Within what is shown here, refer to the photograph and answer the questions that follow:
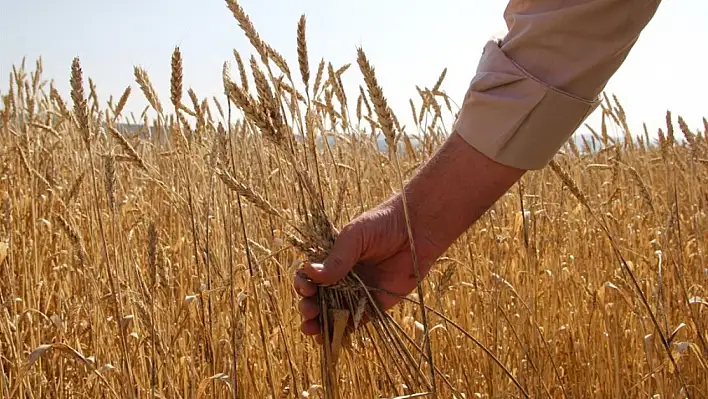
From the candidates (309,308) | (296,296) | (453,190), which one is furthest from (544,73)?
(296,296)

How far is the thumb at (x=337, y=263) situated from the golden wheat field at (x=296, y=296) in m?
0.02

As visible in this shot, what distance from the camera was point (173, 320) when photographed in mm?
1591

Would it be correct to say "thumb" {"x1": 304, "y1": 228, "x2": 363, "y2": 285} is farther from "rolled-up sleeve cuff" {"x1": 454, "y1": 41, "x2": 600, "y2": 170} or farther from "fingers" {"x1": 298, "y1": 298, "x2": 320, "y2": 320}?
"rolled-up sleeve cuff" {"x1": 454, "y1": 41, "x2": 600, "y2": 170}

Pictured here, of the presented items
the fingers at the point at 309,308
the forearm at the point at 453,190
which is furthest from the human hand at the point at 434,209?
the fingers at the point at 309,308

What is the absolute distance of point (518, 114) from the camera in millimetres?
979

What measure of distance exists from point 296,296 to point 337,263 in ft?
2.86

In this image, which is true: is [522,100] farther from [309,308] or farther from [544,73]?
[309,308]

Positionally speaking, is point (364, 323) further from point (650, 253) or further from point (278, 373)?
point (650, 253)

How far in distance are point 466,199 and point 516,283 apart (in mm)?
913

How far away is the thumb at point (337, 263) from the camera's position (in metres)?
0.85

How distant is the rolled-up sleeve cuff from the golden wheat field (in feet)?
0.36

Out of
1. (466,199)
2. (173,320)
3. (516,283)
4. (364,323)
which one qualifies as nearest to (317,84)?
(466,199)

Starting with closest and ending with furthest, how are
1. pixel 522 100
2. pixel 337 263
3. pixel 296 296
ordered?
pixel 337 263, pixel 522 100, pixel 296 296

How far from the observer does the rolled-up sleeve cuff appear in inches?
38.0
